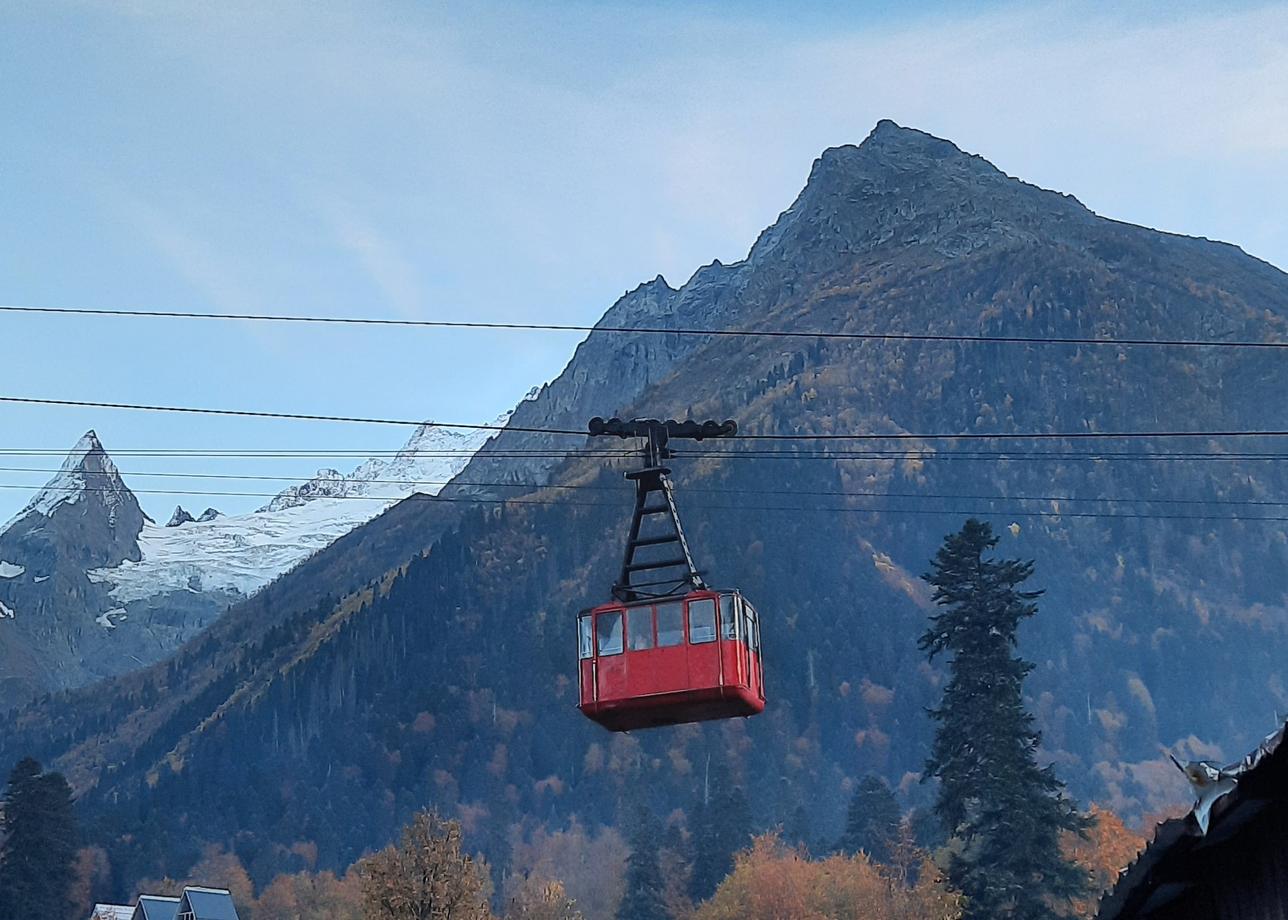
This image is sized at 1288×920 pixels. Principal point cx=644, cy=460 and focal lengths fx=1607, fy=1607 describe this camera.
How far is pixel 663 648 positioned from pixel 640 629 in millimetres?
616

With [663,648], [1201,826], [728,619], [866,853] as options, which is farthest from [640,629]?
[866,853]

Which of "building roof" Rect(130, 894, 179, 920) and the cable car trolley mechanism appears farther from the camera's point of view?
"building roof" Rect(130, 894, 179, 920)

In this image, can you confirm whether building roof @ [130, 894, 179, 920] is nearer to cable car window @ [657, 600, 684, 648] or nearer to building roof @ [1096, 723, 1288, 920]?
cable car window @ [657, 600, 684, 648]

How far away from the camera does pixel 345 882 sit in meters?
185

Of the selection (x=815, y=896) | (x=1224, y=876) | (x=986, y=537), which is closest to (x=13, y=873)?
(x=815, y=896)

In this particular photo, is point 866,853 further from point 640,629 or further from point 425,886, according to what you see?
point 640,629

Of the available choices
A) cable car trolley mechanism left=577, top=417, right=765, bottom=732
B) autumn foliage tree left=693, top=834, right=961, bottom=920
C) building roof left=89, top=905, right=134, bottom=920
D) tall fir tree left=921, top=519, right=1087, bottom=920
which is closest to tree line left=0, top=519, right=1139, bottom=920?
tall fir tree left=921, top=519, right=1087, bottom=920

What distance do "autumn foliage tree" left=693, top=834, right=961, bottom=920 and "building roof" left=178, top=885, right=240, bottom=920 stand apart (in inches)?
1608

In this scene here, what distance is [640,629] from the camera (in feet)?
96.9

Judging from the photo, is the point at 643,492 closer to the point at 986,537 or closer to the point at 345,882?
the point at 986,537

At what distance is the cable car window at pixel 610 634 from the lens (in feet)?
97.3

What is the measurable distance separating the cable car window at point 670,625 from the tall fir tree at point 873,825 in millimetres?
117230

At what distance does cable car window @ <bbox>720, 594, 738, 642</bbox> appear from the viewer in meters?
28.8

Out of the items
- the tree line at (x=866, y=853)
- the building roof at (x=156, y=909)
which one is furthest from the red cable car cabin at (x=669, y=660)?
the building roof at (x=156, y=909)
